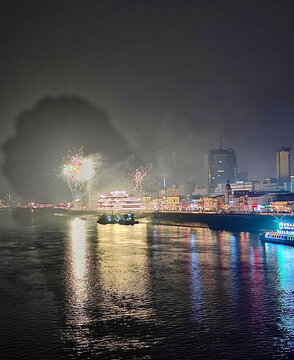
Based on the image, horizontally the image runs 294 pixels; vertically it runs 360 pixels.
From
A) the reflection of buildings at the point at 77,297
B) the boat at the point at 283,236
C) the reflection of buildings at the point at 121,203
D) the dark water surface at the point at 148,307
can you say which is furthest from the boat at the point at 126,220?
the dark water surface at the point at 148,307

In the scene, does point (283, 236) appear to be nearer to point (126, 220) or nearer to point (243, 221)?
point (243, 221)

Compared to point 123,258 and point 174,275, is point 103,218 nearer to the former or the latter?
point 123,258

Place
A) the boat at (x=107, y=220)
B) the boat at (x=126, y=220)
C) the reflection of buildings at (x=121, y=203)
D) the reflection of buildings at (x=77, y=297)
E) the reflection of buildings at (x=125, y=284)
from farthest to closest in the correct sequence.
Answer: the reflection of buildings at (x=121, y=203) → the boat at (x=107, y=220) → the boat at (x=126, y=220) → the reflection of buildings at (x=125, y=284) → the reflection of buildings at (x=77, y=297)

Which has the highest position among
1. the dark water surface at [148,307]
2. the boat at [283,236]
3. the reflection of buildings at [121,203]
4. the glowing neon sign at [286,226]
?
the reflection of buildings at [121,203]

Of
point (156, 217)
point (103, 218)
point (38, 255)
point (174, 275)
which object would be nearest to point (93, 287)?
point (174, 275)

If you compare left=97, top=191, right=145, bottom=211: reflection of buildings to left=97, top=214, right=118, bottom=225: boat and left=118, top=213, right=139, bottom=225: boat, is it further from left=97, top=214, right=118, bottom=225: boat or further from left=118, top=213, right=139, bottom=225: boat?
left=118, top=213, right=139, bottom=225: boat

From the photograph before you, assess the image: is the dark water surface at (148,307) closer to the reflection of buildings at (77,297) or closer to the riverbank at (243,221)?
the reflection of buildings at (77,297)

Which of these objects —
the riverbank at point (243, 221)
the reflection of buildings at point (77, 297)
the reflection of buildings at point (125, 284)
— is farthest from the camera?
the riverbank at point (243, 221)

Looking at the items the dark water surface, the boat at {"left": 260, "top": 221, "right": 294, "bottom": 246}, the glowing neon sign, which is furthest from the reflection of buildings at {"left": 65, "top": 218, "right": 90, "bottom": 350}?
the glowing neon sign
